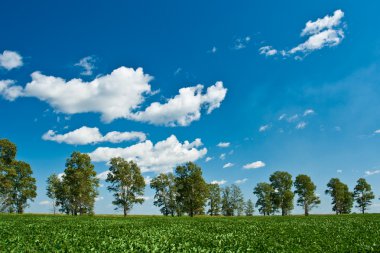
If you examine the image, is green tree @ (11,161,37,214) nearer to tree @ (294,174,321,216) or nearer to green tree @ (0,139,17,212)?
green tree @ (0,139,17,212)

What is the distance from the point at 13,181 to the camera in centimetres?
8056

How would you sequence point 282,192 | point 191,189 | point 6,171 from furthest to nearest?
point 282,192 < point 191,189 < point 6,171

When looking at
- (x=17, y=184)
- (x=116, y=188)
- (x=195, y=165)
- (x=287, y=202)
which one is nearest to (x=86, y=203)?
(x=116, y=188)

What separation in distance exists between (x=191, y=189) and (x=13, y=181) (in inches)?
1870

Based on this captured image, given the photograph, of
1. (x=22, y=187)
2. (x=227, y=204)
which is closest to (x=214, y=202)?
(x=227, y=204)

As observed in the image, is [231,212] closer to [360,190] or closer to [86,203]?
[360,190]

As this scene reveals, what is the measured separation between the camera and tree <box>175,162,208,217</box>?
90.4m

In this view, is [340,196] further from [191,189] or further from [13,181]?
[13,181]

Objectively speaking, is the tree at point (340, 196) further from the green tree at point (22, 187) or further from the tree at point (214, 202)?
the green tree at point (22, 187)

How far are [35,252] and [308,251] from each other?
39.9 ft

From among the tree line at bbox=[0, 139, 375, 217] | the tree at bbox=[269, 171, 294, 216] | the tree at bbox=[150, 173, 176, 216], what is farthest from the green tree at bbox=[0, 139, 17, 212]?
the tree at bbox=[269, 171, 294, 216]

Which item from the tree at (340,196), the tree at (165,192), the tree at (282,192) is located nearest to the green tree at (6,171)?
the tree at (165,192)

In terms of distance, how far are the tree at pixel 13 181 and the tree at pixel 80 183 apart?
9.03 meters

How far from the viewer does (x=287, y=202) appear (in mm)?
109562
